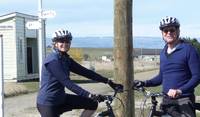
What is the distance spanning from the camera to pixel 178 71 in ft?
23.7

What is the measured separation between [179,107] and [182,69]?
0.46 meters

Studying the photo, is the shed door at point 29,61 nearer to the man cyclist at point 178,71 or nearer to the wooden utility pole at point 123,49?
the wooden utility pole at point 123,49

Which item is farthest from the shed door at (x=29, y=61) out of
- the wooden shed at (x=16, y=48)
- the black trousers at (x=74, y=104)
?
the black trousers at (x=74, y=104)

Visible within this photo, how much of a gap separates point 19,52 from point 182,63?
2918 centimetres

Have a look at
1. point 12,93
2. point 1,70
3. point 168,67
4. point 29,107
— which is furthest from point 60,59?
point 12,93

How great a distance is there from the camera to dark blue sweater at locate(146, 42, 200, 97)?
23.2 ft

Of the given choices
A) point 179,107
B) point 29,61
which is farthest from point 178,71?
point 29,61

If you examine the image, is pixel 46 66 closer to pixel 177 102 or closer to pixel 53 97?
pixel 53 97

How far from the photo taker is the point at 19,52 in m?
35.8

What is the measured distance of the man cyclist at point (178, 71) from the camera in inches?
279

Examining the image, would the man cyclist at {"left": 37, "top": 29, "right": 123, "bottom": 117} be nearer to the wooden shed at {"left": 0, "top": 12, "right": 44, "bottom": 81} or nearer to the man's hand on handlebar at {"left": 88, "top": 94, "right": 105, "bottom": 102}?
the man's hand on handlebar at {"left": 88, "top": 94, "right": 105, "bottom": 102}

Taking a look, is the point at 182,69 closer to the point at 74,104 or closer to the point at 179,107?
the point at 179,107

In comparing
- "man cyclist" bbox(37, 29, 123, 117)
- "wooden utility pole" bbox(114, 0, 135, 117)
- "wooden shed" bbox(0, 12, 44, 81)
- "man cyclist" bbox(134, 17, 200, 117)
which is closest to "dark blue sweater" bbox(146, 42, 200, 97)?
"man cyclist" bbox(134, 17, 200, 117)

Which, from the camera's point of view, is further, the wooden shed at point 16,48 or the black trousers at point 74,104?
the wooden shed at point 16,48
